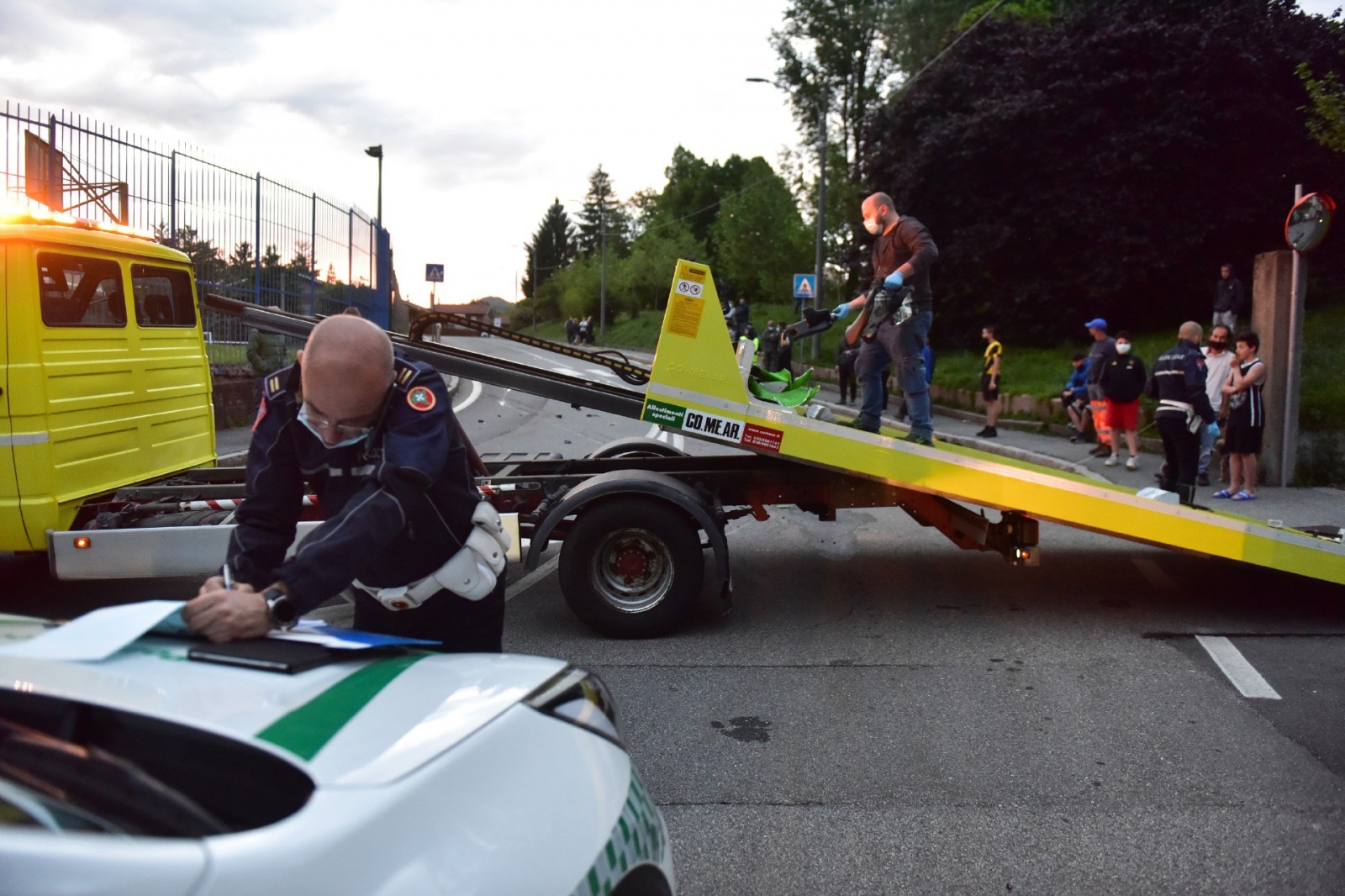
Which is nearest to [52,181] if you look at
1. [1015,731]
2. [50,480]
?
[50,480]

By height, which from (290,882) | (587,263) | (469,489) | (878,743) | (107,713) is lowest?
(878,743)

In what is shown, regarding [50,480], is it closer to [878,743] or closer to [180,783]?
[878,743]

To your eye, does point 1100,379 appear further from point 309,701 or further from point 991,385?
point 309,701

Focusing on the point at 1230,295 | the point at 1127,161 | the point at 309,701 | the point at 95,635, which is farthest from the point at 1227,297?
the point at 95,635

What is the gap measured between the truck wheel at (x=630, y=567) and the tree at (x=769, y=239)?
4636 centimetres

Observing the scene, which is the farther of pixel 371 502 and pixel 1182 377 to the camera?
pixel 1182 377

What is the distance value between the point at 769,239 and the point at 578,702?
53.1m

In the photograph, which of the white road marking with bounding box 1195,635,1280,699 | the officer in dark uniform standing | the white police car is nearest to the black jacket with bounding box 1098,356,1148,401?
the officer in dark uniform standing

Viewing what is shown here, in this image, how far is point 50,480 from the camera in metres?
5.71

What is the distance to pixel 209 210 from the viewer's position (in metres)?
13.5

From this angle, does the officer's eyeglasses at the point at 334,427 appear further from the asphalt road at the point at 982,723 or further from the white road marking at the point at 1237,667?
the white road marking at the point at 1237,667

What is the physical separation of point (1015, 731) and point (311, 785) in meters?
3.66

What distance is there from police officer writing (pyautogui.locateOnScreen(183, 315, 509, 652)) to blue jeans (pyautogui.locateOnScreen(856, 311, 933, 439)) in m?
4.90

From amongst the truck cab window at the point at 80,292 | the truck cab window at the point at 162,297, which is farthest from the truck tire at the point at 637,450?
the truck cab window at the point at 80,292
